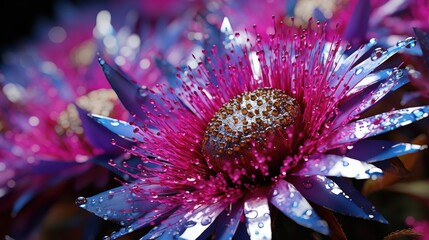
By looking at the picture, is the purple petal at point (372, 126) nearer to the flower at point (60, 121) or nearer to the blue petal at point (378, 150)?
the blue petal at point (378, 150)

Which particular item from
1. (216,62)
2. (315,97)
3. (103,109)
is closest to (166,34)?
(103,109)

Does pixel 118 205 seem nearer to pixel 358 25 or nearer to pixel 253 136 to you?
pixel 253 136

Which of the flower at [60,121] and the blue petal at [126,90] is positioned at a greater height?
the flower at [60,121]

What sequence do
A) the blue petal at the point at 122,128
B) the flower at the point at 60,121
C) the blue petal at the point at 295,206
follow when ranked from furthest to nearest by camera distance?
the flower at the point at 60,121 < the blue petal at the point at 122,128 < the blue petal at the point at 295,206

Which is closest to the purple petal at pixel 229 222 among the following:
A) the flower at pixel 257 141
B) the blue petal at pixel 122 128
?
the flower at pixel 257 141

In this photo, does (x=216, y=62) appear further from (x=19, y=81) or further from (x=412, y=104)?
(x=19, y=81)
